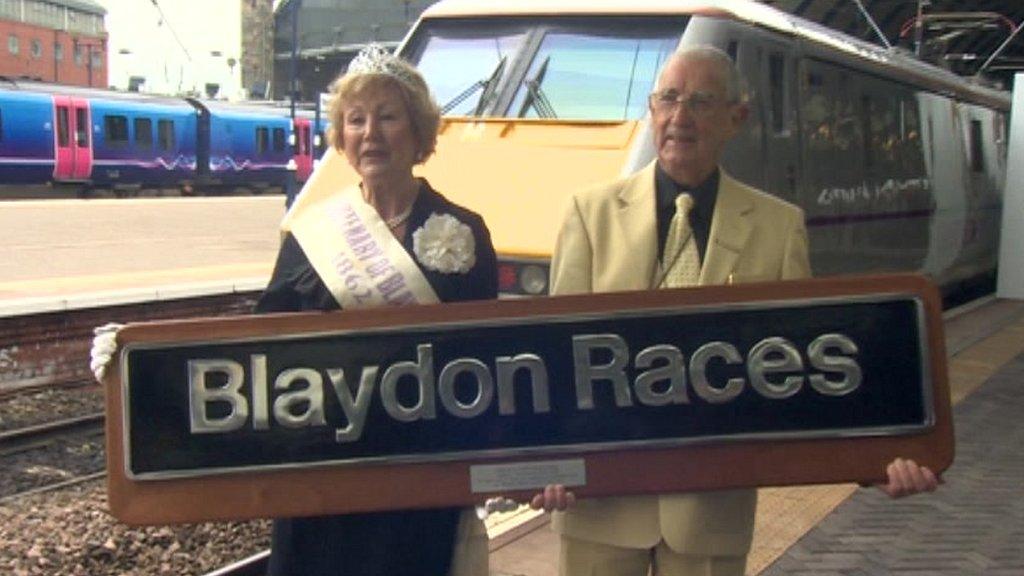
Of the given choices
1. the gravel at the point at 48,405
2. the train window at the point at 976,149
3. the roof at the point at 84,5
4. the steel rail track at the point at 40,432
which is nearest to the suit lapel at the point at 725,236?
the steel rail track at the point at 40,432

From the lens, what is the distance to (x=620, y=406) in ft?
8.78

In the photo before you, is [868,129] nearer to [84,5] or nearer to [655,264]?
[655,264]

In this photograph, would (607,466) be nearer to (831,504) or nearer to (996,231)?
(831,504)

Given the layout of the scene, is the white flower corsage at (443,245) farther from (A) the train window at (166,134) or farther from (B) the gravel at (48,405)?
(A) the train window at (166,134)

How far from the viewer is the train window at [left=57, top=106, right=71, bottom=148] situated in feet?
103

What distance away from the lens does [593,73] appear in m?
7.75

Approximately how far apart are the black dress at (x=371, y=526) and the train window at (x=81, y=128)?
3115 cm

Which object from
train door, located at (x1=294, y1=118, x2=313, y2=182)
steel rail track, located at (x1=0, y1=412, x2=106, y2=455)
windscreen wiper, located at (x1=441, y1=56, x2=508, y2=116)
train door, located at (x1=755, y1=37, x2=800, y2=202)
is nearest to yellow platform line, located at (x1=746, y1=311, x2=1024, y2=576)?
train door, located at (x1=755, y1=37, x2=800, y2=202)

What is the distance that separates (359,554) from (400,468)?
21 centimetres

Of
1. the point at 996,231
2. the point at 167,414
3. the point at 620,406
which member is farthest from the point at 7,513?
the point at 996,231

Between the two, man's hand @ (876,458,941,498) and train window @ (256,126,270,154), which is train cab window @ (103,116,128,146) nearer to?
train window @ (256,126,270,154)

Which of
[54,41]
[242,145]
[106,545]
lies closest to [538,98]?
[106,545]

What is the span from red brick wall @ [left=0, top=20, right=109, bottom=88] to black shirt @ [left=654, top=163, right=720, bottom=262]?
2946 inches

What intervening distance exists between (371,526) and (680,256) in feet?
2.83
